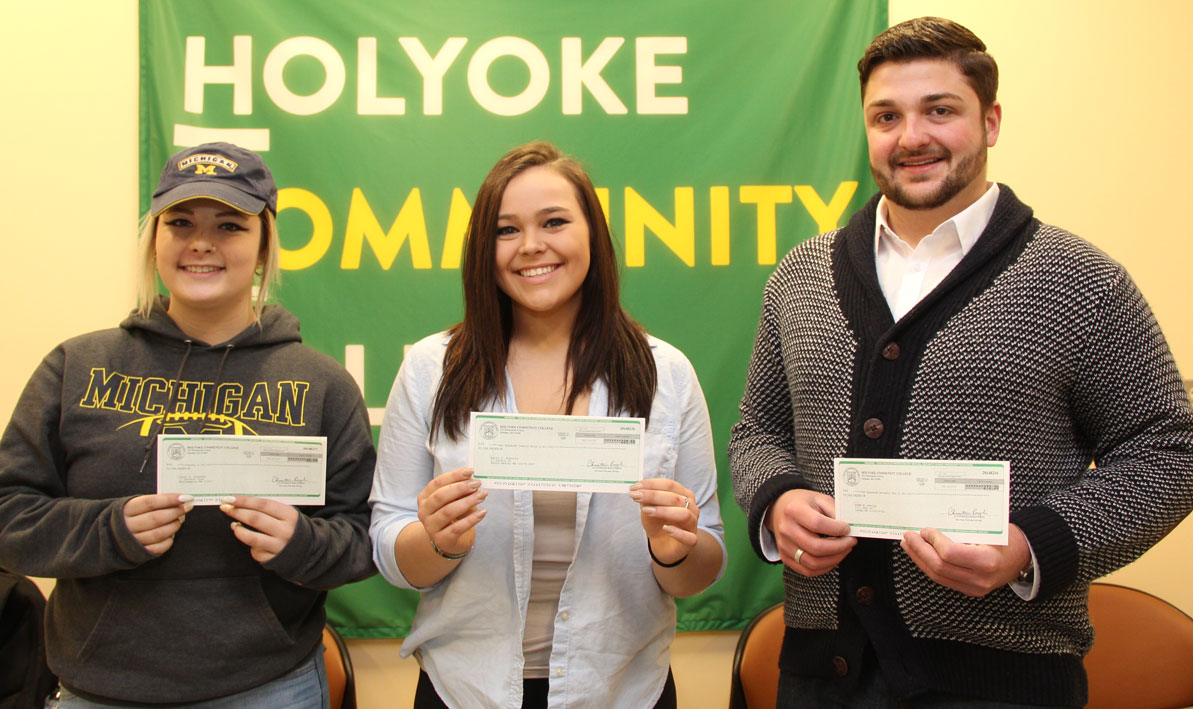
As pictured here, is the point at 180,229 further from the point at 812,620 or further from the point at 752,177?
the point at 752,177

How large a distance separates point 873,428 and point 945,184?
50 centimetres

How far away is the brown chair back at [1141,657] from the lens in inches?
107

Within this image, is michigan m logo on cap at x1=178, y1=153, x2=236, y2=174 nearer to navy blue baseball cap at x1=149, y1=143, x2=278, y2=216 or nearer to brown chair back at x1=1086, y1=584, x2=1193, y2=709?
navy blue baseball cap at x1=149, y1=143, x2=278, y2=216

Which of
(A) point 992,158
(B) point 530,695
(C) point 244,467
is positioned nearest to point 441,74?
(C) point 244,467

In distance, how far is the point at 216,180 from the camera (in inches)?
74.0

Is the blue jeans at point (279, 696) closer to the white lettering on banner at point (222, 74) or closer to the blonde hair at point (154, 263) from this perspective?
the blonde hair at point (154, 263)

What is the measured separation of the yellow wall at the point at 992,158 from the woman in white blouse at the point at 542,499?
1.42 m

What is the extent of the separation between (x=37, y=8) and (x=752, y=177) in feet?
8.49

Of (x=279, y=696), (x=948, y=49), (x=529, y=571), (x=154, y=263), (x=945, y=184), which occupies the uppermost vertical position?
(x=948, y=49)

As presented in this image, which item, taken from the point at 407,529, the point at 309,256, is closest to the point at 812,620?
the point at 407,529

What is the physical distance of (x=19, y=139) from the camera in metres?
3.03

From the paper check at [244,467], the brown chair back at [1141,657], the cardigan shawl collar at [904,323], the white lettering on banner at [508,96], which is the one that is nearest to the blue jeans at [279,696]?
the paper check at [244,467]

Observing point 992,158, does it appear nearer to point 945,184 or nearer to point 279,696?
point 945,184

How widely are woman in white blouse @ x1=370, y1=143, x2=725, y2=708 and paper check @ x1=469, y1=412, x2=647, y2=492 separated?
5 cm
